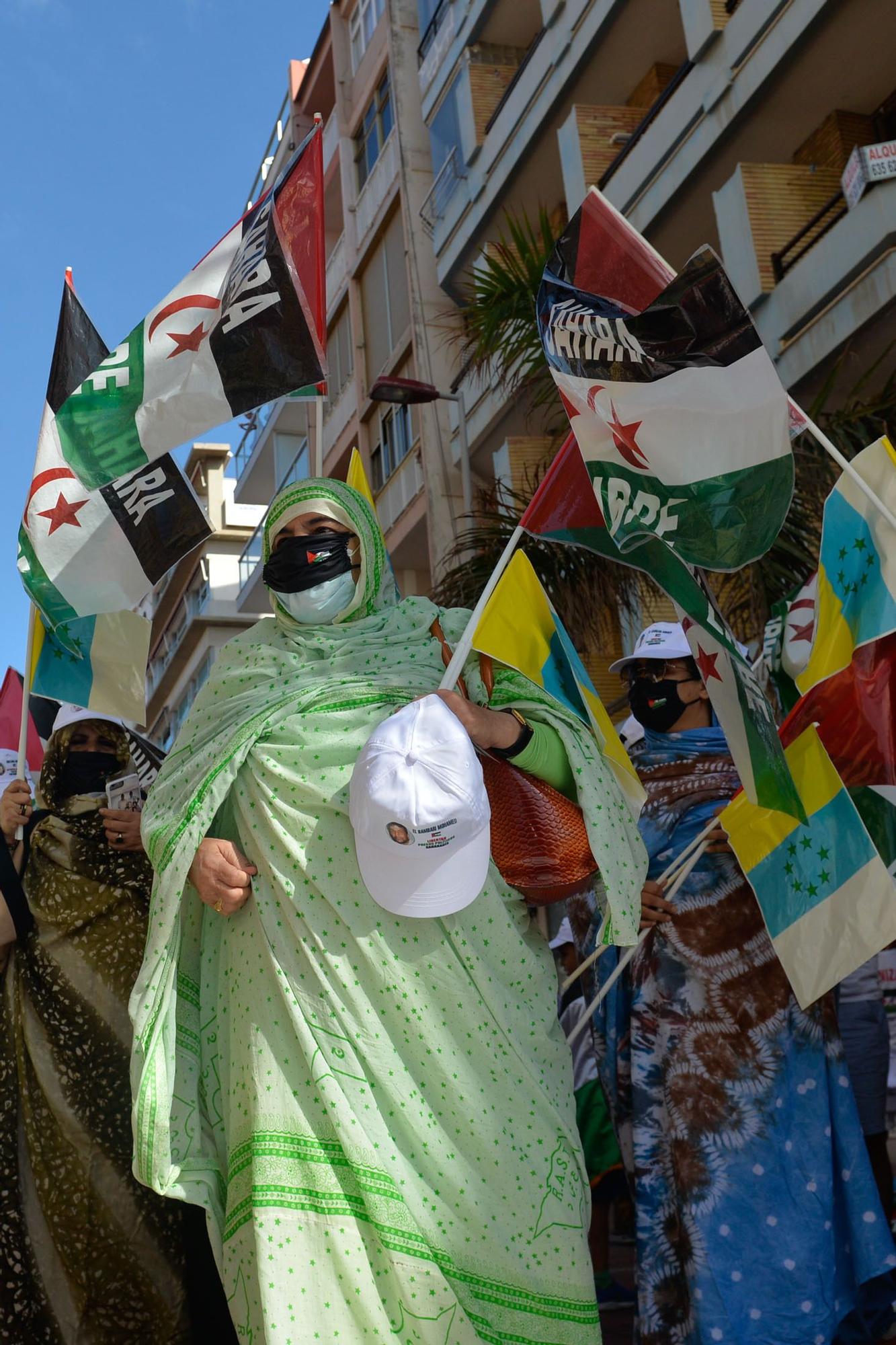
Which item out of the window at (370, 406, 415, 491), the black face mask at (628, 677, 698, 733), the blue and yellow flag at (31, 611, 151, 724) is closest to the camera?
the blue and yellow flag at (31, 611, 151, 724)

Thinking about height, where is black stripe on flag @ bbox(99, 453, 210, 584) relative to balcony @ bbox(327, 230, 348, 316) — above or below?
below

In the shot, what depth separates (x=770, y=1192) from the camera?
3.76 m

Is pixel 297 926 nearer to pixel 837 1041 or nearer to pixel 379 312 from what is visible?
pixel 837 1041

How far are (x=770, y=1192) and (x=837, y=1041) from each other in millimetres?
461

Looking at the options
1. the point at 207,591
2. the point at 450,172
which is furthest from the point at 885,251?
the point at 207,591

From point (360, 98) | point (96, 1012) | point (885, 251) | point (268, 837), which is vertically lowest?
point (96, 1012)

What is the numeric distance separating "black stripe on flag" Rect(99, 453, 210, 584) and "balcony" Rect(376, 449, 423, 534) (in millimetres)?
12722

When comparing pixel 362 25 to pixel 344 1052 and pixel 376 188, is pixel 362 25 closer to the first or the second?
pixel 376 188

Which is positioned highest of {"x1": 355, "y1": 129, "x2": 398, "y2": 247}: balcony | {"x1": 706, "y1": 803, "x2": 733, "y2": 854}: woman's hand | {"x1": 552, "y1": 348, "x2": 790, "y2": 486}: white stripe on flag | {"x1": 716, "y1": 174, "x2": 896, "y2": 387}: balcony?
{"x1": 355, "y1": 129, "x2": 398, "y2": 247}: balcony

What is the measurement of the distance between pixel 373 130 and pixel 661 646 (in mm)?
17016

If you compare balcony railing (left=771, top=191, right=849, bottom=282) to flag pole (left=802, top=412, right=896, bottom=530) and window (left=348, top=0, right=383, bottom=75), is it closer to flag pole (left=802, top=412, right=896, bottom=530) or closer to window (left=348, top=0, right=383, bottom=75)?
flag pole (left=802, top=412, right=896, bottom=530)

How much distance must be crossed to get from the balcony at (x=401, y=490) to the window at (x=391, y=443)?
0.15 m

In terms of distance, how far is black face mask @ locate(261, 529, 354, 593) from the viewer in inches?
134

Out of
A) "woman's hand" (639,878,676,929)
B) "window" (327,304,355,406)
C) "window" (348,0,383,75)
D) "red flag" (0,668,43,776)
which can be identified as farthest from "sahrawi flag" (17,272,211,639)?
"window" (348,0,383,75)
